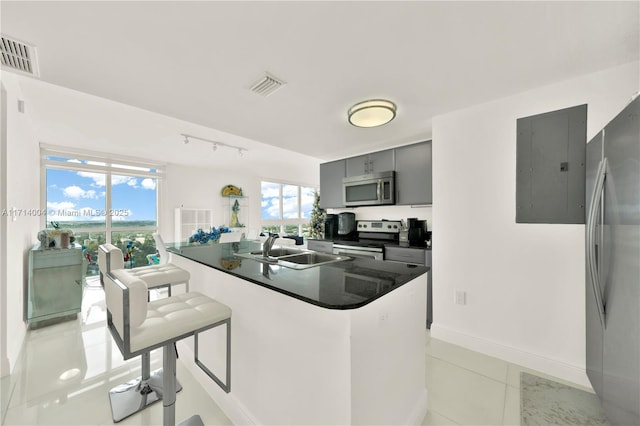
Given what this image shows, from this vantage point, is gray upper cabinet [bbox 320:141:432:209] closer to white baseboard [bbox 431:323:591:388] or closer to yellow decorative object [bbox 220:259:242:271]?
white baseboard [bbox 431:323:591:388]

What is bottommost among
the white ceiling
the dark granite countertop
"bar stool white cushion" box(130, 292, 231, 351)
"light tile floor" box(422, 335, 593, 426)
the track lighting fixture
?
"light tile floor" box(422, 335, 593, 426)

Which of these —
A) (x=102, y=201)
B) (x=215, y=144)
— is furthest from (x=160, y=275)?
(x=102, y=201)

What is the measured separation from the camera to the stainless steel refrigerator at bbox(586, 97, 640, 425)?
112cm

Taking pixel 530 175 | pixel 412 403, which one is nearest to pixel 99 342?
pixel 412 403

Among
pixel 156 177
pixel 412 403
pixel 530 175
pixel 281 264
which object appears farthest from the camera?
pixel 156 177

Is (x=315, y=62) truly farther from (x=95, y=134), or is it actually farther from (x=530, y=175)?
(x=95, y=134)

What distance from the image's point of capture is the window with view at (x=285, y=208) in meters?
6.80

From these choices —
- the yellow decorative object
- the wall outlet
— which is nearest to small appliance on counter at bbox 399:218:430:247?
the wall outlet

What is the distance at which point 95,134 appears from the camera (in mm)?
3348

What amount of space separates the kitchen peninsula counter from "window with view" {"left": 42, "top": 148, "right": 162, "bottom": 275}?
362 centimetres

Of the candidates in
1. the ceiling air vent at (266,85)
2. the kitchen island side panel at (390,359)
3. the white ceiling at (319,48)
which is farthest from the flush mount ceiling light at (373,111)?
the kitchen island side panel at (390,359)

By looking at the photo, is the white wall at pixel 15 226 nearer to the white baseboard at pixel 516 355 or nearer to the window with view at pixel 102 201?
the window with view at pixel 102 201

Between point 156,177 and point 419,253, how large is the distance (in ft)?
16.9

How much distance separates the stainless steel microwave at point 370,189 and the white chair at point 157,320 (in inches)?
96.3
